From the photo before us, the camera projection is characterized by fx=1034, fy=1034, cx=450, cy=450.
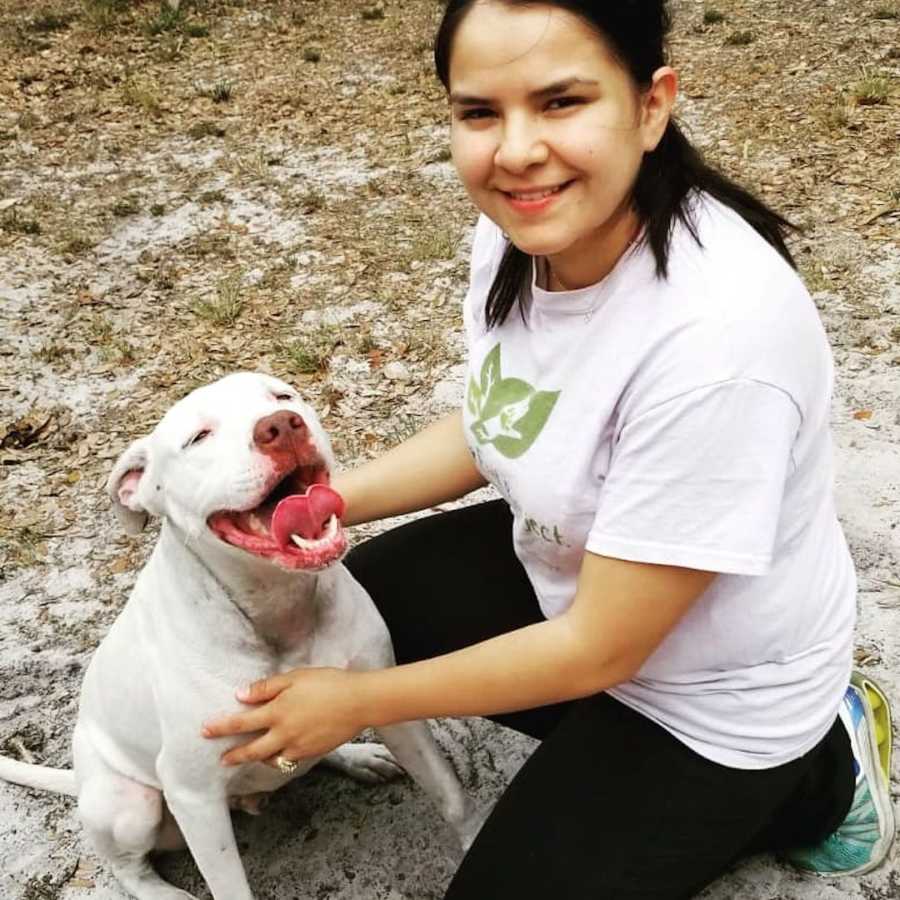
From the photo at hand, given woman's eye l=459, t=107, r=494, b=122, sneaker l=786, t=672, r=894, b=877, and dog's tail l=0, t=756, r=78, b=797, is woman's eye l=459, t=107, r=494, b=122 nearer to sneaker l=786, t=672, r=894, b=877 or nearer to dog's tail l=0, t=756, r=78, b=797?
sneaker l=786, t=672, r=894, b=877

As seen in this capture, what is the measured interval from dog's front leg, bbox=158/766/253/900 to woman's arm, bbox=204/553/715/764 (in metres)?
0.13

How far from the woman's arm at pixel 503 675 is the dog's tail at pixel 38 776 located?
723mm

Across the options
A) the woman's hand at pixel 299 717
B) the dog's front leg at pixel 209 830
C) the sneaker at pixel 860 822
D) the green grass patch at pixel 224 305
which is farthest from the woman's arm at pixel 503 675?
the green grass patch at pixel 224 305

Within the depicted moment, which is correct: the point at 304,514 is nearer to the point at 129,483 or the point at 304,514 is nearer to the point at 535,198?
the point at 129,483

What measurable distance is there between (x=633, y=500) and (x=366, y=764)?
1.35 metres

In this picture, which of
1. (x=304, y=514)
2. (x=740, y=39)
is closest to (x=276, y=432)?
(x=304, y=514)

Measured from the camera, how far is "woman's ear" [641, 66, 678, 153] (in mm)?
1562

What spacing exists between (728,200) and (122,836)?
A: 69.2 inches

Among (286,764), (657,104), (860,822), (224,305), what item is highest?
(657,104)

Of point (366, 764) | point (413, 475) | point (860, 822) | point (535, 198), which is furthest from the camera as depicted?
point (366, 764)

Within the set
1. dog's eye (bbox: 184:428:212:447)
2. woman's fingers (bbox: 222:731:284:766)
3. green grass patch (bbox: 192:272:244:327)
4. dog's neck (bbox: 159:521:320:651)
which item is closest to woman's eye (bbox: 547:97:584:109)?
dog's eye (bbox: 184:428:212:447)

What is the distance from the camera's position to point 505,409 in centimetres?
184

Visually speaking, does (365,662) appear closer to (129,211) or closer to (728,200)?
(728,200)

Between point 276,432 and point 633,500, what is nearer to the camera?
point 633,500
